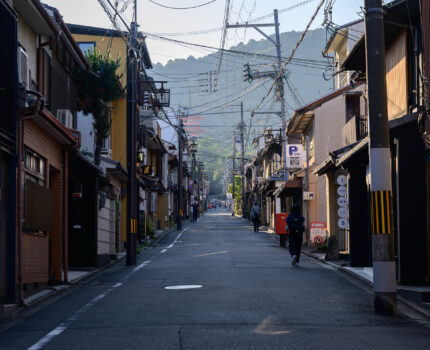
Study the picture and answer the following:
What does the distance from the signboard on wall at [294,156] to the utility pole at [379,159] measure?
25.1 m

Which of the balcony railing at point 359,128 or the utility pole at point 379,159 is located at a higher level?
the balcony railing at point 359,128

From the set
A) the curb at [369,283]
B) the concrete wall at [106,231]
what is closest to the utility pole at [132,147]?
the concrete wall at [106,231]

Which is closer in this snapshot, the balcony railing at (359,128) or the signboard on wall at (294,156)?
the balcony railing at (359,128)

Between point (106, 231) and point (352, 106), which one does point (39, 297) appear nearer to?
point (106, 231)

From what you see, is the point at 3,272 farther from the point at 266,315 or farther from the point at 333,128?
the point at 333,128

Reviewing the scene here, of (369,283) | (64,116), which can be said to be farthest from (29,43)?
(369,283)

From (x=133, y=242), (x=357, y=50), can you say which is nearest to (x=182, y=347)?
(x=357, y=50)

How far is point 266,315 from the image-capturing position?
9.20m

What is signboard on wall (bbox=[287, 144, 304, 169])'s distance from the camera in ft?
115

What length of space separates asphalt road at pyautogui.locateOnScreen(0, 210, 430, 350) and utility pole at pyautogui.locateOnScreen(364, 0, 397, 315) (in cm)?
77

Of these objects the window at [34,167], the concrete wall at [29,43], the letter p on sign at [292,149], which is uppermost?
the concrete wall at [29,43]

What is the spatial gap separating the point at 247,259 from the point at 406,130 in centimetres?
868

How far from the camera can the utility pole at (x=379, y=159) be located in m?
9.76

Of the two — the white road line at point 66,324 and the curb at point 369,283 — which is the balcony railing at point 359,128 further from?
the white road line at point 66,324
